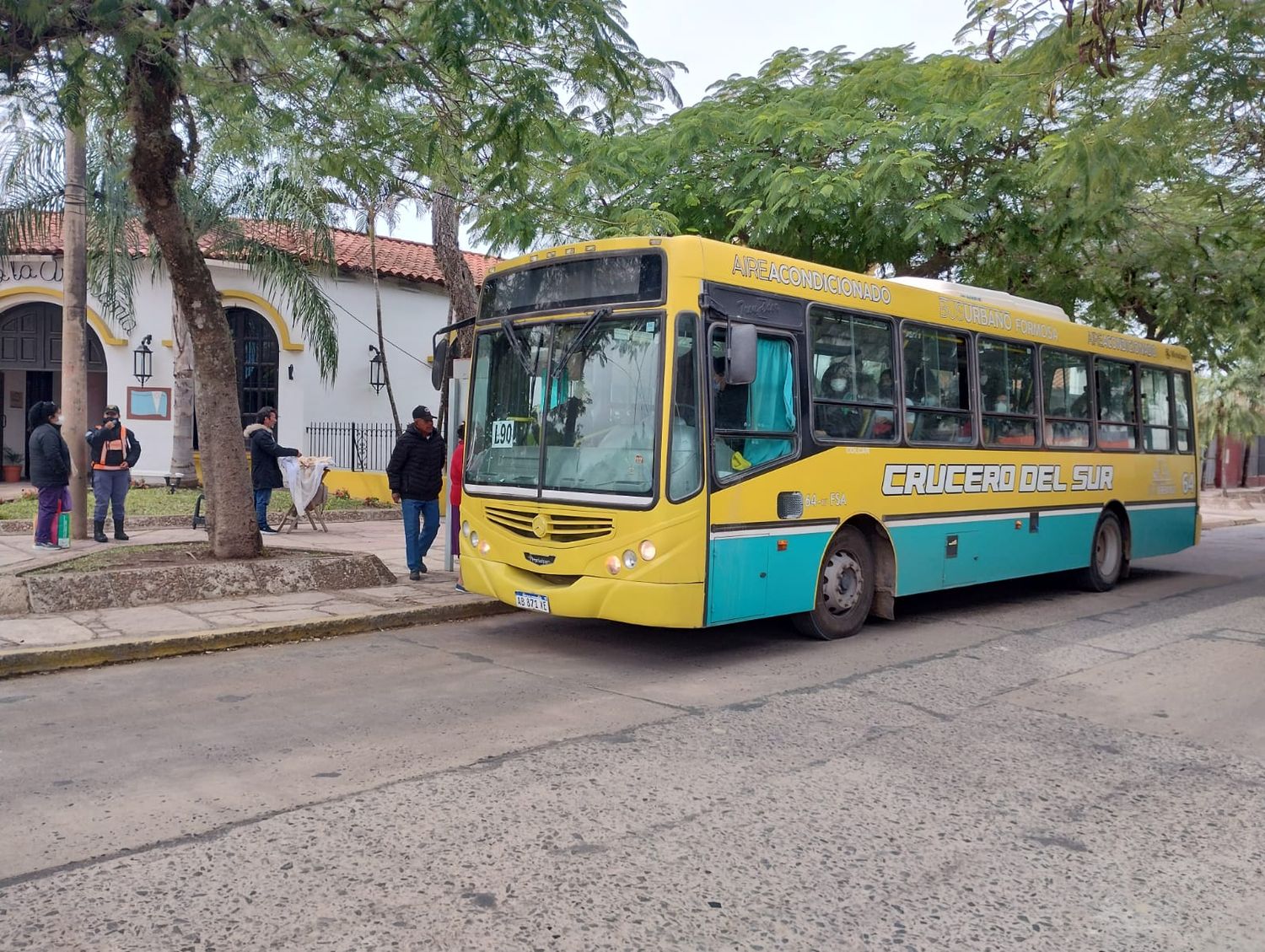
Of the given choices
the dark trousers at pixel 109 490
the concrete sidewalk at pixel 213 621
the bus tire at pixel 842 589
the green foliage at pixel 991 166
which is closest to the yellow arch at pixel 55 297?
the dark trousers at pixel 109 490

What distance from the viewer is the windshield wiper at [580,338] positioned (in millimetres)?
7570

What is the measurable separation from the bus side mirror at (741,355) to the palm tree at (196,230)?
9901 millimetres

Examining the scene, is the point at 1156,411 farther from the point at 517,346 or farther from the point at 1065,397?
the point at 517,346

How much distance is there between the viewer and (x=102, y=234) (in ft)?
55.7

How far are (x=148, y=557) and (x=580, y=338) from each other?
16.4 ft

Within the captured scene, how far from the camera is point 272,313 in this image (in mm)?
20859

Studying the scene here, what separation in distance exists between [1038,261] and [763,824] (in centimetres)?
1334

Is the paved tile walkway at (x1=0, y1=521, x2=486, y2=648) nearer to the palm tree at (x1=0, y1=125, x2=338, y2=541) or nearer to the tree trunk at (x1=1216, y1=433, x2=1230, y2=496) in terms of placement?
the palm tree at (x1=0, y1=125, x2=338, y2=541)

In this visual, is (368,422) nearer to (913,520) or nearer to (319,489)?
(319,489)

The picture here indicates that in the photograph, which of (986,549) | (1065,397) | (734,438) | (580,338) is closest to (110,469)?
(580,338)

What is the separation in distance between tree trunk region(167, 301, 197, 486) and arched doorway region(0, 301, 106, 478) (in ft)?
6.50

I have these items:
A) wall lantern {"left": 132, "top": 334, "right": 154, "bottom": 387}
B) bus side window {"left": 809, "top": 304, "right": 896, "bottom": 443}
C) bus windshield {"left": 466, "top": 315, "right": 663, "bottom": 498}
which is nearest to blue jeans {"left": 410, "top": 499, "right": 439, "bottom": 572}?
bus windshield {"left": 466, "top": 315, "right": 663, "bottom": 498}

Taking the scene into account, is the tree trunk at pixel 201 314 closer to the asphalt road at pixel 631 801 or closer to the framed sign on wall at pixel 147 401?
the asphalt road at pixel 631 801

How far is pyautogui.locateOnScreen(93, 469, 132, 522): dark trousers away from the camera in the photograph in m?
13.1
